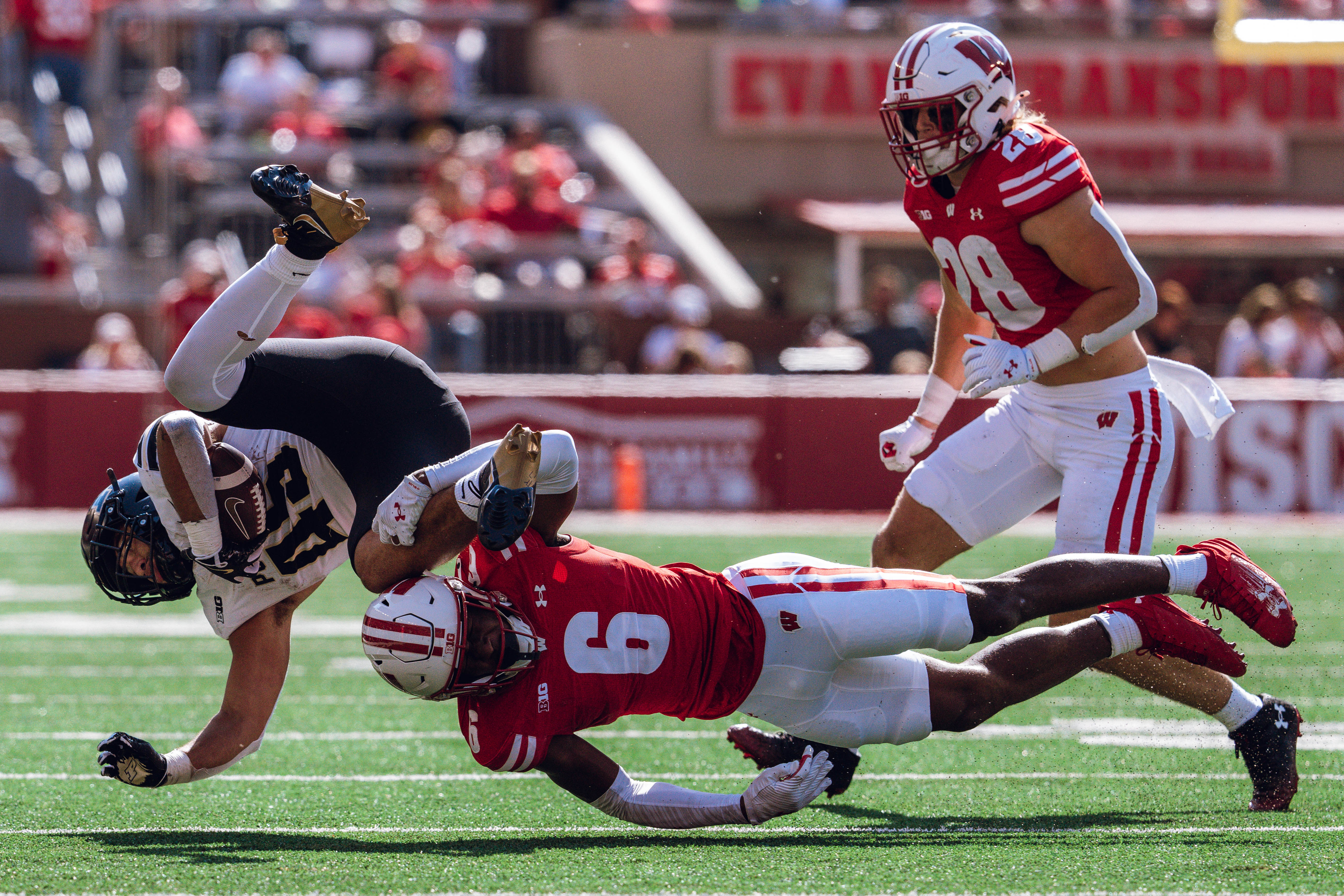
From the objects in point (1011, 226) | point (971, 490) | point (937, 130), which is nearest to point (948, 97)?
point (937, 130)

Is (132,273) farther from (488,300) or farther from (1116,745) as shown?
(1116,745)

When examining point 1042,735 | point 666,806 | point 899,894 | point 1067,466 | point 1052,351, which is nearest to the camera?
point 899,894

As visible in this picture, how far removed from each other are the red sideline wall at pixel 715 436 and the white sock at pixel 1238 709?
22.5ft

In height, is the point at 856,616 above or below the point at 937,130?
below

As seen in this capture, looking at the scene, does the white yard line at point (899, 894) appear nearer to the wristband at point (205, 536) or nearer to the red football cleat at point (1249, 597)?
the red football cleat at point (1249, 597)

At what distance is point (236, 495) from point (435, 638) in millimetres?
851

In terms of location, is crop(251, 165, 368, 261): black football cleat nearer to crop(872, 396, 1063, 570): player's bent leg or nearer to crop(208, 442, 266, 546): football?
crop(208, 442, 266, 546): football

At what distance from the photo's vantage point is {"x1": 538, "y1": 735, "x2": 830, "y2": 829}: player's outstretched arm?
3.51 metres

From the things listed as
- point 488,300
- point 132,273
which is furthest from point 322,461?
point 132,273

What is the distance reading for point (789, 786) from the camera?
11.5 feet

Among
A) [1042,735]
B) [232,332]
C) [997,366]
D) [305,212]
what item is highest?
[305,212]

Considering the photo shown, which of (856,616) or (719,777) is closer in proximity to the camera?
(856,616)

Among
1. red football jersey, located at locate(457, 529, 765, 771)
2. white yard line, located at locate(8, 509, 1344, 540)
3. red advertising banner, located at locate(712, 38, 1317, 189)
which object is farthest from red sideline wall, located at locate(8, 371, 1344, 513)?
red football jersey, located at locate(457, 529, 765, 771)

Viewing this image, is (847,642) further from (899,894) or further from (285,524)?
(285,524)
